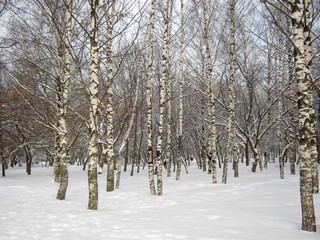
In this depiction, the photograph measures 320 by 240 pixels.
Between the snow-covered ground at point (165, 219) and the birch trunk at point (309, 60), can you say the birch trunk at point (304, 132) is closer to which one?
the snow-covered ground at point (165, 219)

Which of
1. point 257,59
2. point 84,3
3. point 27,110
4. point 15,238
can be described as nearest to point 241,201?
point 15,238

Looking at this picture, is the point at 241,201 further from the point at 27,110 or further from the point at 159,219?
the point at 27,110

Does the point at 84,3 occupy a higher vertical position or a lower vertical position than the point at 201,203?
higher

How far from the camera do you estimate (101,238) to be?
4.84m

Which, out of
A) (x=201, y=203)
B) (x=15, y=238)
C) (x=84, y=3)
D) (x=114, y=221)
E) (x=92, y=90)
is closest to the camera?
(x=15, y=238)

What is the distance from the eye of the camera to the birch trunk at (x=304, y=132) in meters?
4.95

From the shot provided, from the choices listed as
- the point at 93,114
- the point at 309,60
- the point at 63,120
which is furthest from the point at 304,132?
the point at 63,120

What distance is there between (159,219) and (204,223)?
1126 millimetres

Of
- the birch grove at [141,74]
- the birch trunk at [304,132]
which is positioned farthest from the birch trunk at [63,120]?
the birch trunk at [304,132]

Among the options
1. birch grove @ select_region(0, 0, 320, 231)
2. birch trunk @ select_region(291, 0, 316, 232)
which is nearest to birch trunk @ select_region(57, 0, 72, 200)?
birch grove @ select_region(0, 0, 320, 231)

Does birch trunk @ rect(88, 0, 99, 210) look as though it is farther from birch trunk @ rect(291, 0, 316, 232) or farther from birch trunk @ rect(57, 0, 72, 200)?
birch trunk @ rect(291, 0, 316, 232)

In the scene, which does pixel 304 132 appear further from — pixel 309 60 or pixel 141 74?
pixel 141 74

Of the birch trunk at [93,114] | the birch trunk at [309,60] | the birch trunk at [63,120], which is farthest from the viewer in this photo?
the birch trunk at [63,120]

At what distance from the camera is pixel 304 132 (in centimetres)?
499
